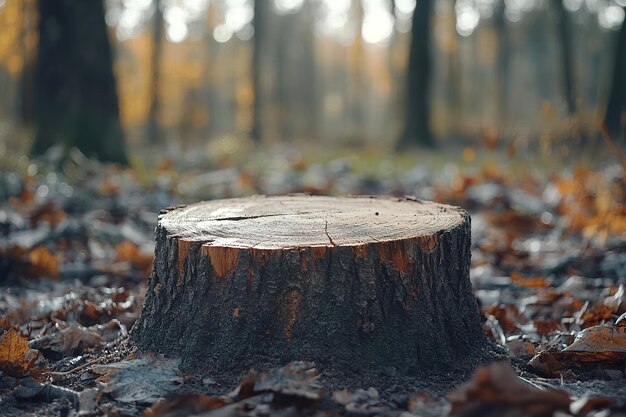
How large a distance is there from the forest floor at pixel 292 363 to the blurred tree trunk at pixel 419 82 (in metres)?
6.12

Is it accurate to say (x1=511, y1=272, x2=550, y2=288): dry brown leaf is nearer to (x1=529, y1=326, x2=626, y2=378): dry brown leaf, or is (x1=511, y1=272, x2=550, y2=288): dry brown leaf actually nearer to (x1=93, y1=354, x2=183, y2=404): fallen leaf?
(x1=529, y1=326, x2=626, y2=378): dry brown leaf

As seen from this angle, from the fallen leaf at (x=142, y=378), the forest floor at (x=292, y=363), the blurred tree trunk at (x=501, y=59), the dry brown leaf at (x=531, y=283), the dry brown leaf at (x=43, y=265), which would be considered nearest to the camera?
the forest floor at (x=292, y=363)

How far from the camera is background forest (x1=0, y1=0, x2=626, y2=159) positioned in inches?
374

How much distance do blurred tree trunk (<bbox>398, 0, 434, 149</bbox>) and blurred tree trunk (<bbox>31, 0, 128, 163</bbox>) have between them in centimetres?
731

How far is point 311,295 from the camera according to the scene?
208 cm

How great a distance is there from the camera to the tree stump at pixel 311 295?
208cm

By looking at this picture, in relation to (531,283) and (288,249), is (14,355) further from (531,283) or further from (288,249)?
(531,283)

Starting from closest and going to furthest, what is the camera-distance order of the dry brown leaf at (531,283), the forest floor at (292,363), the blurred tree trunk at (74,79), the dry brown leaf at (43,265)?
the forest floor at (292,363)
the dry brown leaf at (531,283)
the dry brown leaf at (43,265)
the blurred tree trunk at (74,79)

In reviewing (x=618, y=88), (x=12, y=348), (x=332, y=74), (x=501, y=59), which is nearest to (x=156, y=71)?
(x=618, y=88)

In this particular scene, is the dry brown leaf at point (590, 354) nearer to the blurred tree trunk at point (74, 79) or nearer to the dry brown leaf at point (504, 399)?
the dry brown leaf at point (504, 399)

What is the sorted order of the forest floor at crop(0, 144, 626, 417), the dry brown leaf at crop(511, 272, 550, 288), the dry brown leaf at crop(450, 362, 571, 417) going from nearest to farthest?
the dry brown leaf at crop(450, 362, 571, 417) → the forest floor at crop(0, 144, 626, 417) → the dry brown leaf at crop(511, 272, 550, 288)

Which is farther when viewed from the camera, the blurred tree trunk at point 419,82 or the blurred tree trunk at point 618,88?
the blurred tree trunk at point 419,82

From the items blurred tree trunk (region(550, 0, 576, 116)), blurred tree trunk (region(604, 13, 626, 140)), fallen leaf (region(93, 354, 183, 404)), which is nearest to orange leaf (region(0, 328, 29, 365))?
fallen leaf (region(93, 354, 183, 404))

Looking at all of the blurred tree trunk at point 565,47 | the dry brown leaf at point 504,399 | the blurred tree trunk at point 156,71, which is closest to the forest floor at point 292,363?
the dry brown leaf at point 504,399
